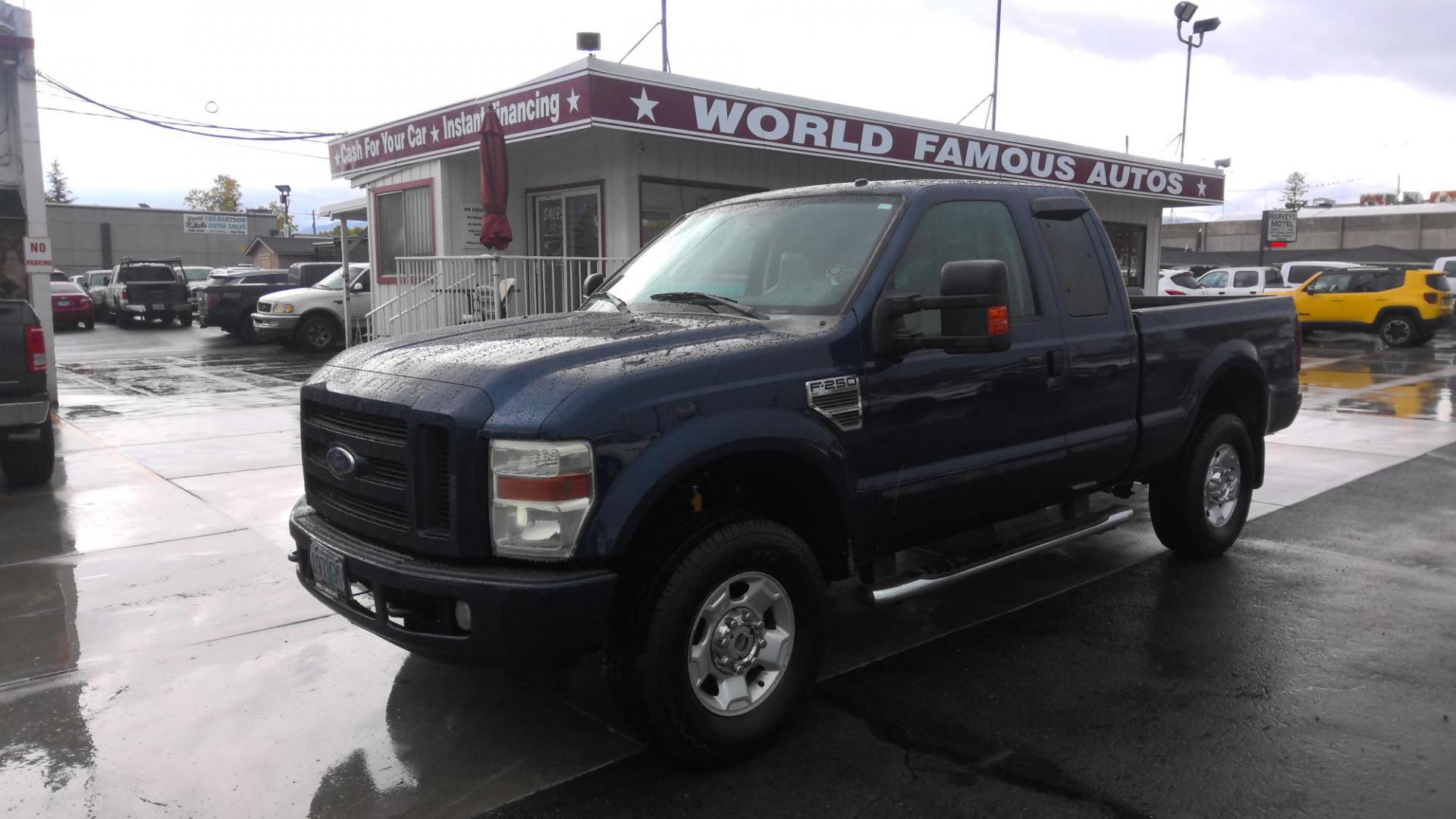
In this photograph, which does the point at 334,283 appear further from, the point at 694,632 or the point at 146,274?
the point at 694,632

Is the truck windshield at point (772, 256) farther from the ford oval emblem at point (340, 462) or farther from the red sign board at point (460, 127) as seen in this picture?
the red sign board at point (460, 127)

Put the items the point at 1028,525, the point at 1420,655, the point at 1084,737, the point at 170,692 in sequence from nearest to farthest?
the point at 1084,737, the point at 170,692, the point at 1420,655, the point at 1028,525

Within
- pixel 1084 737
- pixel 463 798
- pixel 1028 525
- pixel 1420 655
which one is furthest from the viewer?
pixel 1028 525

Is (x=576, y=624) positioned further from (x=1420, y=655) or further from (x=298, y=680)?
(x=1420, y=655)

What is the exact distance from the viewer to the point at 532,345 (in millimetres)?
3623

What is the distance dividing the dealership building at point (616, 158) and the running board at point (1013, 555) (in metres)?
7.46

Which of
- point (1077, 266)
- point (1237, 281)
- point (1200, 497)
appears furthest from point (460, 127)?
point (1237, 281)

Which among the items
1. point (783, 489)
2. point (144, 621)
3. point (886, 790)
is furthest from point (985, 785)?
point (144, 621)

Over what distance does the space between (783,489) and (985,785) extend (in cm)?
121

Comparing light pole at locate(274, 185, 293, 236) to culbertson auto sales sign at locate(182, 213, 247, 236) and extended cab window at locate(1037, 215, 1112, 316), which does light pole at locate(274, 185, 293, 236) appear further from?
extended cab window at locate(1037, 215, 1112, 316)

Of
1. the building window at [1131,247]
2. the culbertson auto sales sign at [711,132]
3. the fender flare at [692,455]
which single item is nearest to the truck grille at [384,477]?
the fender flare at [692,455]

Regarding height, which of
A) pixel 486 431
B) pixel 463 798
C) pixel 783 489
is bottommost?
pixel 463 798

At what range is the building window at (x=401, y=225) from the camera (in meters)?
14.6

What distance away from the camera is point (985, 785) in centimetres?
338
